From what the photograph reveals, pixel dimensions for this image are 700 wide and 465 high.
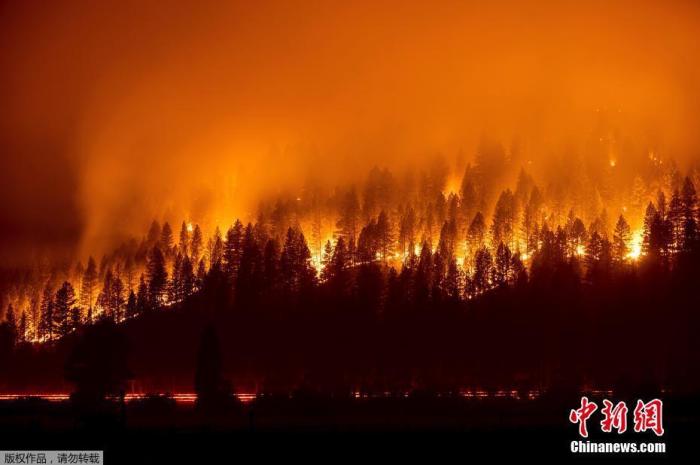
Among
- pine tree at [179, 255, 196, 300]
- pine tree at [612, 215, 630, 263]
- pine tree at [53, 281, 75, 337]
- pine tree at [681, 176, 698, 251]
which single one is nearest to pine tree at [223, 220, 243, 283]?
pine tree at [179, 255, 196, 300]

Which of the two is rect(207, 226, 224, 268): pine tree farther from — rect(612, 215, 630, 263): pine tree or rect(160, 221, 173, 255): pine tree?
rect(612, 215, 630, 263): pine tree

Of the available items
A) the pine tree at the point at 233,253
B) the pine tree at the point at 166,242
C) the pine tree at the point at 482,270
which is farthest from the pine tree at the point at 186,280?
the pine tree at the point at 482,270

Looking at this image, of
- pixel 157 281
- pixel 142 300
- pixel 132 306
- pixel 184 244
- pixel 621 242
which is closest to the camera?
pixel 621 242

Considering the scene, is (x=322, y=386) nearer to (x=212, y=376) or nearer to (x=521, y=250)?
(x=212, y=376)

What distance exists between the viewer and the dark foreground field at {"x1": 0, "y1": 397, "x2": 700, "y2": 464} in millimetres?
41000

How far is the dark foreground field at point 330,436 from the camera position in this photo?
41.0 meters

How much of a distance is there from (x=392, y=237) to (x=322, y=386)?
55.1m

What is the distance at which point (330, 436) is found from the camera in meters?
44.8

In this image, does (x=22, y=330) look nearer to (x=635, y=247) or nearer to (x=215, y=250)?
(x=215, y=250)

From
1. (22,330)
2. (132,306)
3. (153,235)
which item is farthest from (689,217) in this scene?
(22,330)

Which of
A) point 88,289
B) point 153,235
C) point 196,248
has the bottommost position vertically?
point 88,289

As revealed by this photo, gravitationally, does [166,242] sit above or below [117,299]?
above

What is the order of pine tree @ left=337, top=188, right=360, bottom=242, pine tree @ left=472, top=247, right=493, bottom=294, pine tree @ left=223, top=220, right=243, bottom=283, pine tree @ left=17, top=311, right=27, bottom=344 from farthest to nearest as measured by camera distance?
pine tree @ left=337, top=188, right=360, bottom=242
pine tree @ left=17, top=311, right=27, bottom=344
pine tree @ left=223, top=220, right=243, bottom=283
pine tree @ left=472, top=247, right=493, bottom=294

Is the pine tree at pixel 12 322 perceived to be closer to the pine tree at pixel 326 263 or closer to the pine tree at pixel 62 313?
the pine tree at pixel 62 313
